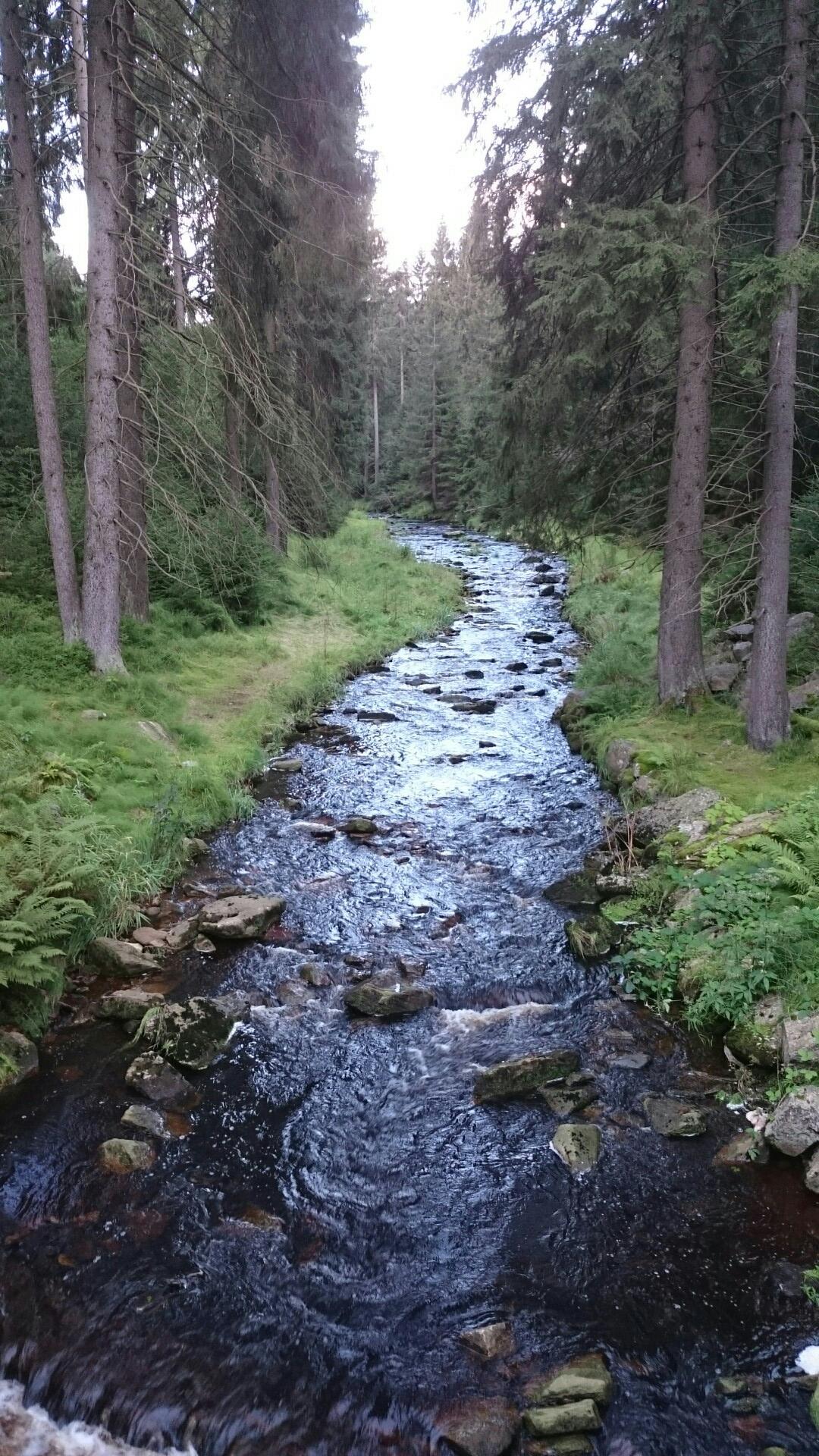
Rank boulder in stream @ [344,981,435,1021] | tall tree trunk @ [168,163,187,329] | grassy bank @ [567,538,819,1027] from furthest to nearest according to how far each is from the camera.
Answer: tall tree trunk @ [168,163,187,329] → boulder in stream @ [344,981,435,1021] → grassy bank @ [567,538,819,1027]

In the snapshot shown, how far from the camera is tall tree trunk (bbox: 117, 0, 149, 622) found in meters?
10.8

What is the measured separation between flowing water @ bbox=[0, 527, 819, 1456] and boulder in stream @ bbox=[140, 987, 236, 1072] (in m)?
0.12

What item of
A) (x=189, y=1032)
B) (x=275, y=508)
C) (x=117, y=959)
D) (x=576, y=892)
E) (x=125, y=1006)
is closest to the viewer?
(x=189, y=1032)

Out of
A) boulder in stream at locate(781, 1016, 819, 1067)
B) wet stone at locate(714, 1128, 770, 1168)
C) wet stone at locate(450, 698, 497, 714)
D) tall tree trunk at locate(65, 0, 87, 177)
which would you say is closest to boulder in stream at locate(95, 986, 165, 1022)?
wet stone at locate(714, 1128, 770, 1168)

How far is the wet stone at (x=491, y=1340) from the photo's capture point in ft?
13.2

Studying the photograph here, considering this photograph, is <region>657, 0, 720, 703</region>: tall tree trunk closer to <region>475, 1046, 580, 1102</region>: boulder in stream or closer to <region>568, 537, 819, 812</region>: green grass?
<region>568, 537, 819, 812</region>: green grass

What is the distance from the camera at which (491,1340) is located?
4.08 meters

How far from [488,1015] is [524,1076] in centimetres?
86

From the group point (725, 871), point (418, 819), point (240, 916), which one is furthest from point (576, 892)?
point (240, 916)

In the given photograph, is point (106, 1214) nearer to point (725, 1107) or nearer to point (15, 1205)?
point (15, 1205)

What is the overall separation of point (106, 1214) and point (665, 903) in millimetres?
5310

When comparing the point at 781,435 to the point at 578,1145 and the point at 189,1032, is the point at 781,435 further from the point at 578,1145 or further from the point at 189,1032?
the point at 189,1032

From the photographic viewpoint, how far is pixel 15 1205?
15.7 feet

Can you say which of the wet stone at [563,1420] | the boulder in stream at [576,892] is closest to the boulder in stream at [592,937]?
the boulder in stream at [576,892]
